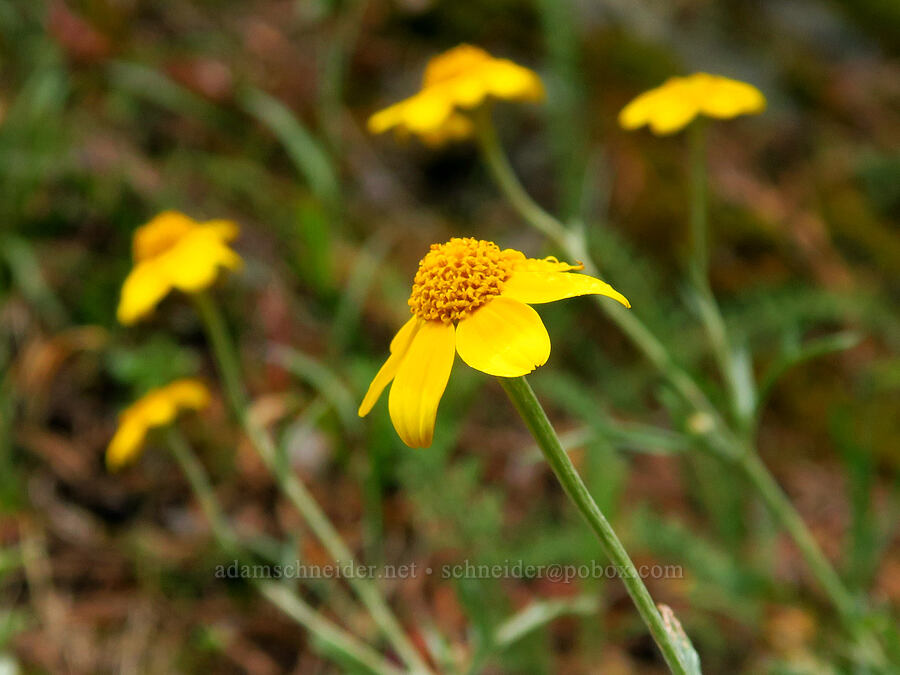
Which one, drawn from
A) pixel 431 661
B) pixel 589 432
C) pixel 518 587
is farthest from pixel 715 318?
pixel 431 661

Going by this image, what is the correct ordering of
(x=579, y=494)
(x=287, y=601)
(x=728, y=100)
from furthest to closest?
1. (x=287, y=601)
2. (x=728, y=100)
3. (x=579, y=494)

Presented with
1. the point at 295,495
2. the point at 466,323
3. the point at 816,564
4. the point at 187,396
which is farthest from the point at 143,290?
the point at 816,564

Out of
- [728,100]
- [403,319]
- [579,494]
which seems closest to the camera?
[579,494]

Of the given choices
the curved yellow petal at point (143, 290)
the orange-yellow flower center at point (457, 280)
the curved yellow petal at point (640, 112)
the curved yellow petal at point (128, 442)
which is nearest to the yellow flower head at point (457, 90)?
the curved yellow petal at point (640, 112)

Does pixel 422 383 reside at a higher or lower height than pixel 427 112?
lower

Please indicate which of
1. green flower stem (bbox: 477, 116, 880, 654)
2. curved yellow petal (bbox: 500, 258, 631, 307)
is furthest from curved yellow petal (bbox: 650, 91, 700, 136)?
curved yellow petal (bbox: 500, 258, 631, 307)

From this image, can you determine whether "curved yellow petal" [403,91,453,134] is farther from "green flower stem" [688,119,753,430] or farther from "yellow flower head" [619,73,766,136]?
"green flower stem" [688,119,753,430]

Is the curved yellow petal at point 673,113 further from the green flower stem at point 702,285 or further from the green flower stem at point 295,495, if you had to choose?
the green flower stem at point 295,495

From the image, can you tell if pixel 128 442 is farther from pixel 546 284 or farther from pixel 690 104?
pixel 690 104
